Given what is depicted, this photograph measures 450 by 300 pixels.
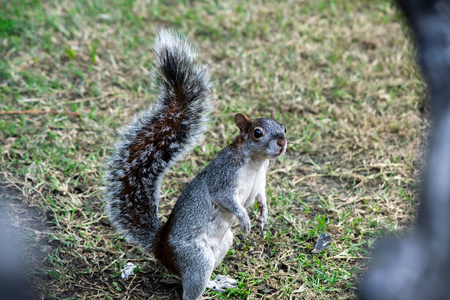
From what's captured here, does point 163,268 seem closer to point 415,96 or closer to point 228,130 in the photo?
point 228,130

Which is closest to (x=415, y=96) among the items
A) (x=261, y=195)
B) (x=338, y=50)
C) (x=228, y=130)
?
(x=338, y=50)

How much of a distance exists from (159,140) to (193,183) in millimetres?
259

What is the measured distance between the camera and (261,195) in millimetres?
2451

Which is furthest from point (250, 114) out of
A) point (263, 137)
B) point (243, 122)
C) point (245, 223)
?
point (245, 223)

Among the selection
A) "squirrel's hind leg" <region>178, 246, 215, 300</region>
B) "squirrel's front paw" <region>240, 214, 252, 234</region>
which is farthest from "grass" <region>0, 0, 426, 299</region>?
"squirrel's front paw" <region>240, 214, 252, 234</region>

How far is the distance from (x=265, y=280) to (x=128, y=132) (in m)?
1.00

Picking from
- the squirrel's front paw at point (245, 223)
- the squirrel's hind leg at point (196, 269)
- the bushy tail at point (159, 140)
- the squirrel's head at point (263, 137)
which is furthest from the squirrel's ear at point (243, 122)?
the squirrel's hind leg at point (196, 269)

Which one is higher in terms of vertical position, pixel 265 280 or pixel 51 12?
pixel 51 12

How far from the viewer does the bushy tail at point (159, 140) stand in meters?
2.35

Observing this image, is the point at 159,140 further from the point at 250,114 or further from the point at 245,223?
the point at 250,114

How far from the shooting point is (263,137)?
221 centimetres

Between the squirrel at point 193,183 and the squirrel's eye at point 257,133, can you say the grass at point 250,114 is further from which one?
the squirrel's eye at point 257,133

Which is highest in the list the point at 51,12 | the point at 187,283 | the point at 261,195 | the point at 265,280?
the point at 51,12

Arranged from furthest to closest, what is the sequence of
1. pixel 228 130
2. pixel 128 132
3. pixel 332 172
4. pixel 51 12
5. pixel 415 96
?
pixel 51 12, pixel 415 96, pixel 228 130, pixel 332 172, pixel 128 132
